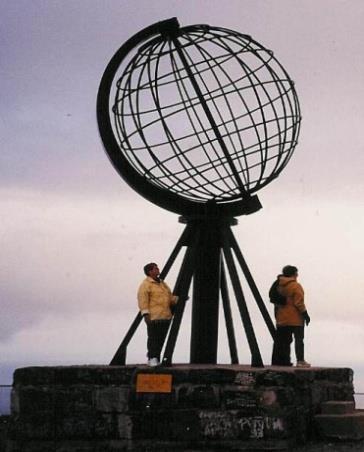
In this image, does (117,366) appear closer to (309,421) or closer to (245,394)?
(245,394)

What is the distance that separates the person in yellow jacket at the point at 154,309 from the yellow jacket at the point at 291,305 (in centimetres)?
133

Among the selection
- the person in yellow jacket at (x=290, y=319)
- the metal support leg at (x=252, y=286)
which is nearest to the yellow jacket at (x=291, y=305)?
the person in yellow jacket at (x=290, y=319)

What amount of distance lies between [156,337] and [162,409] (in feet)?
3.07

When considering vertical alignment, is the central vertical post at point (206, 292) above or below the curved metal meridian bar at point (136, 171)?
below

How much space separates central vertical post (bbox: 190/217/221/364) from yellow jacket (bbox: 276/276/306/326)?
0.72 meters

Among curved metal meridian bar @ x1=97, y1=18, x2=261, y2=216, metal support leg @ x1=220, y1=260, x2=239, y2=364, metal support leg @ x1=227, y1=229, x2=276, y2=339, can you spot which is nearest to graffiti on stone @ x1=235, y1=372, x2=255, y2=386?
metal support leg @ x1=227, y1=229, x2=276, y2=339

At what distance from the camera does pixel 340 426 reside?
9492 mm

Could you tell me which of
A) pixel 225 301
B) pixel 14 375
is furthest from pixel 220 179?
pixel 14 375

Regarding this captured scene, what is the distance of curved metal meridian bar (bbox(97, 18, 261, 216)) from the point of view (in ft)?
33.2

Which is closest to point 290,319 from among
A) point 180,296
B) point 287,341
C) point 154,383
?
point 287,341

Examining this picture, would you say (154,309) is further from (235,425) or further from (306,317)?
(306,317)

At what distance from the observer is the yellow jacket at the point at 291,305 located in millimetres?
10203

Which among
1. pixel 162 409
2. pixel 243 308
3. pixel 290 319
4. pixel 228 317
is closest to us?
pixel 162 409

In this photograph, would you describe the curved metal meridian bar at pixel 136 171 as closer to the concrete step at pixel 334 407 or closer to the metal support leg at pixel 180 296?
the metal support leg at pixel 180 296
